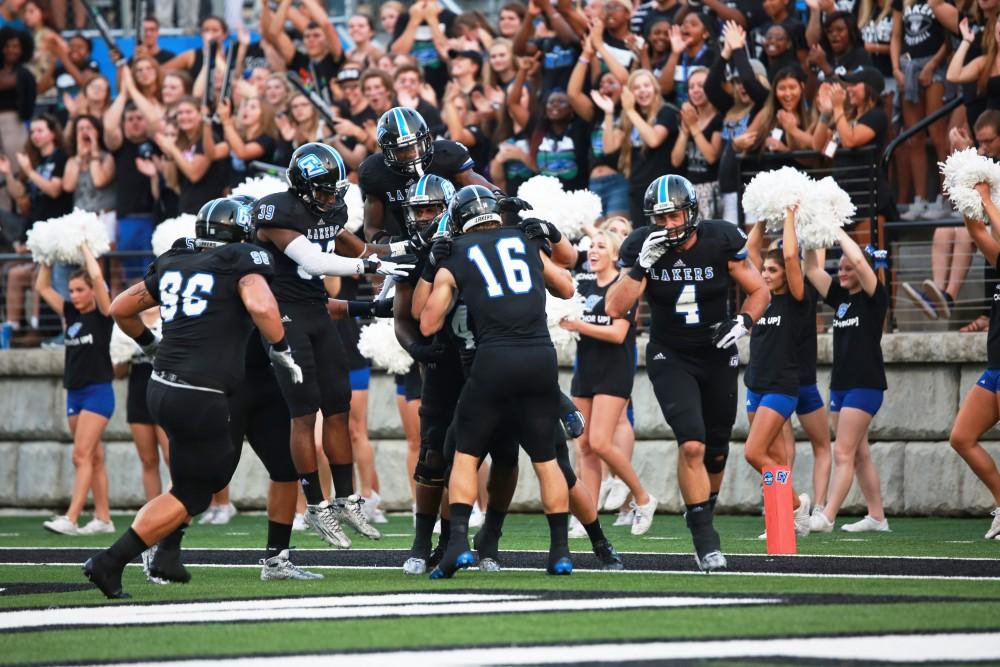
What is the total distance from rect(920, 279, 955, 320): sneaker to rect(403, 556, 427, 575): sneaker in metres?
6.06

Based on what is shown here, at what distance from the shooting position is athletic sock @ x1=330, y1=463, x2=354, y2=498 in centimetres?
1082

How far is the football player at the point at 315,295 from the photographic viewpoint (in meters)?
10.0

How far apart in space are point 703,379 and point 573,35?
A: 704 cm

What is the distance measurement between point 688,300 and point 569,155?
599cm

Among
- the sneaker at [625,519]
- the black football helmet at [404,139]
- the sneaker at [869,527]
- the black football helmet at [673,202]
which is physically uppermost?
the black football helmet at [404,139]

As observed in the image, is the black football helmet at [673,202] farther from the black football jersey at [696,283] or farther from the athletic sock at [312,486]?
the athletic sock at [312,486]

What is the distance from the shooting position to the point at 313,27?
59.0ft

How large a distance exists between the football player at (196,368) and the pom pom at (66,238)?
6423 mm

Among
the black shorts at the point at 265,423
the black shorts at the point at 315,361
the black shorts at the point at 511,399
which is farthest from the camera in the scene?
the black shorts at the point at 315,361

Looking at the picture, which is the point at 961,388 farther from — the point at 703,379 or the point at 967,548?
the point at 703,379

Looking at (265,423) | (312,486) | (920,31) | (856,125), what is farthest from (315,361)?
(920,31)

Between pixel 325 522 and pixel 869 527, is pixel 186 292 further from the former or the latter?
pixel 869 527

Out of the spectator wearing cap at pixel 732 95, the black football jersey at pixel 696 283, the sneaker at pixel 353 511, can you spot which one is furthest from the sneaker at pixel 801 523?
the sneaker at pixel 353 511

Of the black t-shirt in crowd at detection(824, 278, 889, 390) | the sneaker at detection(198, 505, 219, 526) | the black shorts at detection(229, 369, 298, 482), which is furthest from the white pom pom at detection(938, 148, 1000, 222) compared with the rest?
the sneaker at detection(198, 505, 219, 526)
